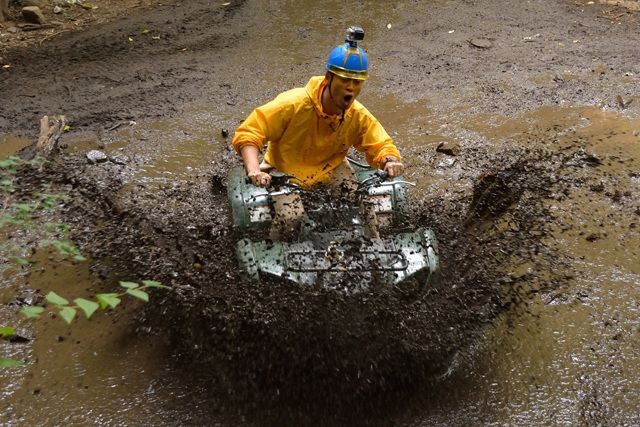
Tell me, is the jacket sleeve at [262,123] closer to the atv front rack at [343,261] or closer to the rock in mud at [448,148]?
the atv front rack at [343,261]

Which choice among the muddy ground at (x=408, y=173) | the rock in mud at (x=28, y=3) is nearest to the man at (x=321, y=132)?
the muddy ground at (x=408, y=173)

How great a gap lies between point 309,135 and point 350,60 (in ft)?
2.07

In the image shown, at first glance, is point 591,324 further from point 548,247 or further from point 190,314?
point 190,314

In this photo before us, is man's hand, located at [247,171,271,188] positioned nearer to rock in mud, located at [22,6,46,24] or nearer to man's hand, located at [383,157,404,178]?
man's hand, located at [383,157,404,178]

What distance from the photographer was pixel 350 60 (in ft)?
10.6

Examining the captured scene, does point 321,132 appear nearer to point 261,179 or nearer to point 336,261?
point 261,179

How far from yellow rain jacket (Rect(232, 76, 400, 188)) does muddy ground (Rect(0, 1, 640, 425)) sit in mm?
773

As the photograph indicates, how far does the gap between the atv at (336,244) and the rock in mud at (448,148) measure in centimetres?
205

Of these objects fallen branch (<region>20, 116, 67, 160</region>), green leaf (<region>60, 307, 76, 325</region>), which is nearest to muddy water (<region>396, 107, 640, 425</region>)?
green leaf (<region>60, 307, 76, 325</region>)

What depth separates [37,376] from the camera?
3197 millimetres

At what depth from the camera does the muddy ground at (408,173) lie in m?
3.08

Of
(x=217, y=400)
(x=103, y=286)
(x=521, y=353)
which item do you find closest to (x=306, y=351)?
(x=217, y=400)

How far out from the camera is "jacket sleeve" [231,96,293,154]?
11.5 ft

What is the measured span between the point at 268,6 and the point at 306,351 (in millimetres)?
7360
